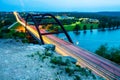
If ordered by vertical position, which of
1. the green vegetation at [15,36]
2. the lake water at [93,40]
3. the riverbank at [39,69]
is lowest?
the lake water at [93,40]

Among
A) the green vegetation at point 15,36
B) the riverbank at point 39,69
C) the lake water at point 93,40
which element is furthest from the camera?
the lake water at point 93,40

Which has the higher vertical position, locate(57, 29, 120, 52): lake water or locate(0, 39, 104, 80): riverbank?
locate(0, 39, 104, 80): riverbank

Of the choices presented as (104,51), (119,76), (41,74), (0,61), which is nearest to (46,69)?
(41,74)

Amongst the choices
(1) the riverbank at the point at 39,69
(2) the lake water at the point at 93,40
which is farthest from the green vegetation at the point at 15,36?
(2) the lake water at the point at 93,40

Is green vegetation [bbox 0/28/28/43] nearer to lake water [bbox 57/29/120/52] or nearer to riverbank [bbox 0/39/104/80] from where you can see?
riverbank [bbox 0/39/104/80]

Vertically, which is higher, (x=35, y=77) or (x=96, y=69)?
(x=35, y=77)

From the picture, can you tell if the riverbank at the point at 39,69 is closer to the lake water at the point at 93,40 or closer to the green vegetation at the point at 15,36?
the green vegetation at the point at 15,36

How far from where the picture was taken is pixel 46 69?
1159 centimetres

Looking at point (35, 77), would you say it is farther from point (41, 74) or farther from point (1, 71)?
point (1, 71)

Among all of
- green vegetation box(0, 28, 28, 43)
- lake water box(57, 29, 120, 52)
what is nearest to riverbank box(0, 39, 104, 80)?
green vegetation box(0, 28, 28, 43)

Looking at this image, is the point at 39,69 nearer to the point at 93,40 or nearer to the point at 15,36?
the point at 15,36

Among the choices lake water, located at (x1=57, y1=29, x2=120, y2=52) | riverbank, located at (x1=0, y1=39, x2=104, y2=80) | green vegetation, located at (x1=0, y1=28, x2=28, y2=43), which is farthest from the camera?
lake water, located at (x1=57, y1=29, x2=120, y2=52)

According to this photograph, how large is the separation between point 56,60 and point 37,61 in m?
1.07

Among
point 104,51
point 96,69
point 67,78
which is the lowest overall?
point 104,51
